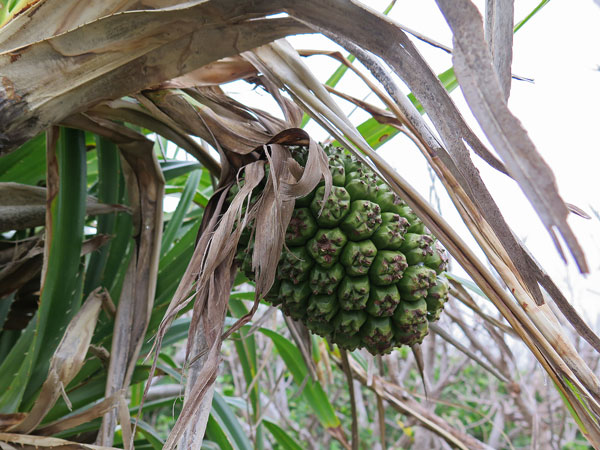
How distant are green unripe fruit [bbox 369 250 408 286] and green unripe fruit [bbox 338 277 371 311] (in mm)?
15

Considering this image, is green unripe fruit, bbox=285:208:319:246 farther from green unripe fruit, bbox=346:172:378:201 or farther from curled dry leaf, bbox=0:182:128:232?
curled dry leaf, bbox=0:182:128:232

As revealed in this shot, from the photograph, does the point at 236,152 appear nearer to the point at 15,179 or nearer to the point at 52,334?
the point at 52,334

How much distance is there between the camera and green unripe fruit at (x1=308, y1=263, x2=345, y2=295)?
2.24 ft

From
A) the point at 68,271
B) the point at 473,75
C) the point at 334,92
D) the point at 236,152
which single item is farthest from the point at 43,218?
the point at 473,75

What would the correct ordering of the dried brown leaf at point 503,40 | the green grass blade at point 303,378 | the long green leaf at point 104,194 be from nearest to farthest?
the dried brown leaf at point 503,40 → the long green leaf at point 104,194 → the green grass blade at point 303,378

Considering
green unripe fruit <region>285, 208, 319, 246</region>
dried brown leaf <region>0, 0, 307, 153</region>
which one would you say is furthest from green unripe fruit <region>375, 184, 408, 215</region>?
dried brown leaf <region>0, 0, 307, 153</region>

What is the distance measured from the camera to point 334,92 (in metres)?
0.90

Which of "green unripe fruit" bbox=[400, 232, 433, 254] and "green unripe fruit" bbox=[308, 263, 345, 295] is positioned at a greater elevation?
"green unripe fruit" bbox=[400, 232, 433, 254]

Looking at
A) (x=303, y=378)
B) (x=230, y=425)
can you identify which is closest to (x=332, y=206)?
(x=230, y=425)

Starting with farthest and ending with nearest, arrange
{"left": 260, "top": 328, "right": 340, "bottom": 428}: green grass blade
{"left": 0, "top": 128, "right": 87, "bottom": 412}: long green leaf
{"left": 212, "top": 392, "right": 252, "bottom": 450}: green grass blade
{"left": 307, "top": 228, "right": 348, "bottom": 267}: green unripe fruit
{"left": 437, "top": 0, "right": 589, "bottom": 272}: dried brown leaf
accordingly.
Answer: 1. {"left": 260, "top": 328, "right": 340, "bottom": 428}: green grass blade
2. {"left": 212, "top": 392, "right": 252, "bottom": 450}: green grass blade
3. {"left": 0, "top": 128, "right": 87, "bottom": 412}: long green leaf
4. {"left": 307, "top": 228, "right": 348, "bottom": 267}: green unripe fruit
5. {"left": 437, "top": 0, "right": 589, "bottom": 272}: dried brown leaf

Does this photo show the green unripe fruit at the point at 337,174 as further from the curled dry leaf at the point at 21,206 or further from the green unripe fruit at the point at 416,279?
the curled dry leaf at the point at 21,206

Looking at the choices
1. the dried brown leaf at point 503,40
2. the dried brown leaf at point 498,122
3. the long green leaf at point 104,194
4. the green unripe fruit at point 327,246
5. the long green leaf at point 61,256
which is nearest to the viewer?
the dried brown leaf at point 498,122

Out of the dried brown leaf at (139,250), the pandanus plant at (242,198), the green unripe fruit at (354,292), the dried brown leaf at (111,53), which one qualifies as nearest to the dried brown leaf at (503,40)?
the pandanus plant at (242,198)

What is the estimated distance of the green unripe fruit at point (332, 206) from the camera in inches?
26.7
